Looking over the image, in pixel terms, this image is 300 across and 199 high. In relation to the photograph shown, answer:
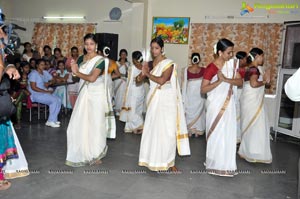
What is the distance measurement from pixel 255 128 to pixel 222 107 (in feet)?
2.90

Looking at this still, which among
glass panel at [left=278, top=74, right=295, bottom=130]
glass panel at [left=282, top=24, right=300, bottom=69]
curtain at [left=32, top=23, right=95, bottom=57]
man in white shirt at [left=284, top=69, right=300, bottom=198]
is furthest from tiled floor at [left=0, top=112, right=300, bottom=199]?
curtain at [left=32, top=23, right=95, bottom=57]

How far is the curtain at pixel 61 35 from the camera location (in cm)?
807

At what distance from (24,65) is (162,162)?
368cm

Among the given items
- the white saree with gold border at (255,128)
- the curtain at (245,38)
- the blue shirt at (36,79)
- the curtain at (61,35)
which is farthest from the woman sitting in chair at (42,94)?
the white saree with gold border at (255,128)

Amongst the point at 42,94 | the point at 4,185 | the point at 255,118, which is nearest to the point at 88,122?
the point at 4,185

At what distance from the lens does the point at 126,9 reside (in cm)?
746

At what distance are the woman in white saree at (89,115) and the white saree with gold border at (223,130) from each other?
1206 mm

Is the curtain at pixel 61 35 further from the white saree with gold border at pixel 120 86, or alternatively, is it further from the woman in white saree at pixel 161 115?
the woman in white saree at pixel 161 115

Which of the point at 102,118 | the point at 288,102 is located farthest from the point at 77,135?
the point at 288,102

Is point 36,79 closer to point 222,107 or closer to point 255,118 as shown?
point 222,107

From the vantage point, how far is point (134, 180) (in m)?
3.17

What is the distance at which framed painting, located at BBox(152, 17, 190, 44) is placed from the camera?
6.84 m

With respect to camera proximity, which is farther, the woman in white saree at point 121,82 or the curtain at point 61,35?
the curtain at point 61,35

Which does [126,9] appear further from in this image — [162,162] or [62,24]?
[162,162]
